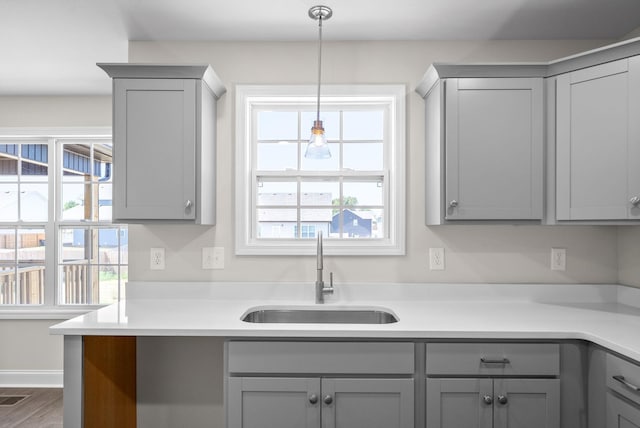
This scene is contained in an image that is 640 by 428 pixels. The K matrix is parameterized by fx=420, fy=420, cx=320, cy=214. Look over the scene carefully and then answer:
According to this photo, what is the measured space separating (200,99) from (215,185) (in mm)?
527

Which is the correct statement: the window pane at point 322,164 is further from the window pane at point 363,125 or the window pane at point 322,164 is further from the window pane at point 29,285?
the window pane at point 29,285

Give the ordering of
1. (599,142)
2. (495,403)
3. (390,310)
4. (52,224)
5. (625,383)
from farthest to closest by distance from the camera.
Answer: (52,224), (390,310), (599,142), (495,403), (625,383)

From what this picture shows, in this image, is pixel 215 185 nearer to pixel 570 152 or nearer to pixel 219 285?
pixel 219 285

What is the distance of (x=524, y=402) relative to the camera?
1725 millimetres

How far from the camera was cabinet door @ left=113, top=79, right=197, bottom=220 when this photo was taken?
6.98ft

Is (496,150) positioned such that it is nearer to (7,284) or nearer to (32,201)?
(32,201)

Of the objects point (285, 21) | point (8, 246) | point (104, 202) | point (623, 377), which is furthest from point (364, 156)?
point (8, 246)

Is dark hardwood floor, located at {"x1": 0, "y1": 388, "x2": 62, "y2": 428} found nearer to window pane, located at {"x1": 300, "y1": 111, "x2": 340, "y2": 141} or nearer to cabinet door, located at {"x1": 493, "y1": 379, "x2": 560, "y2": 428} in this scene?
window pane, located at {"x1": 300, "y1": 111, "x2": 340, "y2": 141}

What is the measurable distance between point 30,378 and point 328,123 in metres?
3.33

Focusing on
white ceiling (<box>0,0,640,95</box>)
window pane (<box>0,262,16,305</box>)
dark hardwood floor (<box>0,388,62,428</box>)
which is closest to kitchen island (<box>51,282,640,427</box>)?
dark hardwood floor (<box>0,388,62,428</box>)

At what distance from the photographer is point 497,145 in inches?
82.3

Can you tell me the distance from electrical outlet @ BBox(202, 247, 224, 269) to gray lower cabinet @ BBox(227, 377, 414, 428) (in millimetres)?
838

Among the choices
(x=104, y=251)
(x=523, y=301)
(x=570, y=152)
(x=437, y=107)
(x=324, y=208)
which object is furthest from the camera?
(x=104, y=251)

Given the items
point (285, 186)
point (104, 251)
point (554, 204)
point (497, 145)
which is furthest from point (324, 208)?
point (104, 251)
